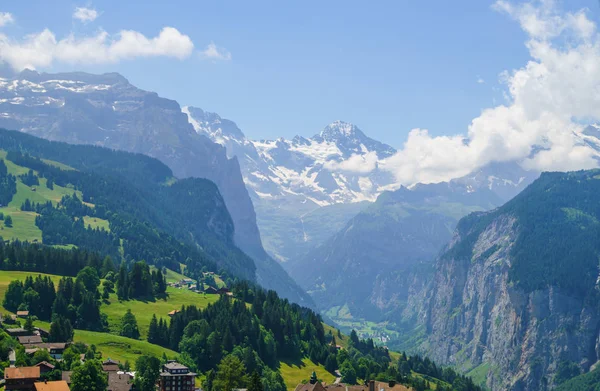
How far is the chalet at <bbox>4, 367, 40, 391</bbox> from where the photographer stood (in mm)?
128000

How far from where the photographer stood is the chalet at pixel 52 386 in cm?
12725

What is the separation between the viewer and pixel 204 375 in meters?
186

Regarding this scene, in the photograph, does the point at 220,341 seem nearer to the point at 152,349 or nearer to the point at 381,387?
the point at 152,349

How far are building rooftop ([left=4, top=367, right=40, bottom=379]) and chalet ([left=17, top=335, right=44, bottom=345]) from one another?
27806 mm

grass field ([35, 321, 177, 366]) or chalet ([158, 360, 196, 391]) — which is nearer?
chalet ([158, 360, 196, 391])

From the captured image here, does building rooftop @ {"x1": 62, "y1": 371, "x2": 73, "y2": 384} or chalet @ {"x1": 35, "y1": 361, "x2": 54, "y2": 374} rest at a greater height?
chalet @ {"x1": 35, "y1": 361, "x2": 54, "y2": 374}

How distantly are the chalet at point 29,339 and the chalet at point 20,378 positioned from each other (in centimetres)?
2807

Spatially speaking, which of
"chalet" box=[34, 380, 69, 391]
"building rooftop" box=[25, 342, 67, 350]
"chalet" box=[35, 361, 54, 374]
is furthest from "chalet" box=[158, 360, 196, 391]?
"chalet" box=[34, 380, 69, 391]

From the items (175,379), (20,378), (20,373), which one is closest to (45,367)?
(20,373)

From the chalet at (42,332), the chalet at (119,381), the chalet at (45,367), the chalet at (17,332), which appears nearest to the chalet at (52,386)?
the chalet at (45,367)

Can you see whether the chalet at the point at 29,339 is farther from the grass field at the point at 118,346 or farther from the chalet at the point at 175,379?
the chalet at the point at 175,379

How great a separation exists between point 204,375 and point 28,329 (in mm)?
40177

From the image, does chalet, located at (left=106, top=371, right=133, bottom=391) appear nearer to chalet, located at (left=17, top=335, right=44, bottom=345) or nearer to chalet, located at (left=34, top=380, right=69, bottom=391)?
chalet, located at (left=34, top=380, right=69, bottom=391)

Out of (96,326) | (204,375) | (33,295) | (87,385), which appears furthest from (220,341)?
(87,385)
